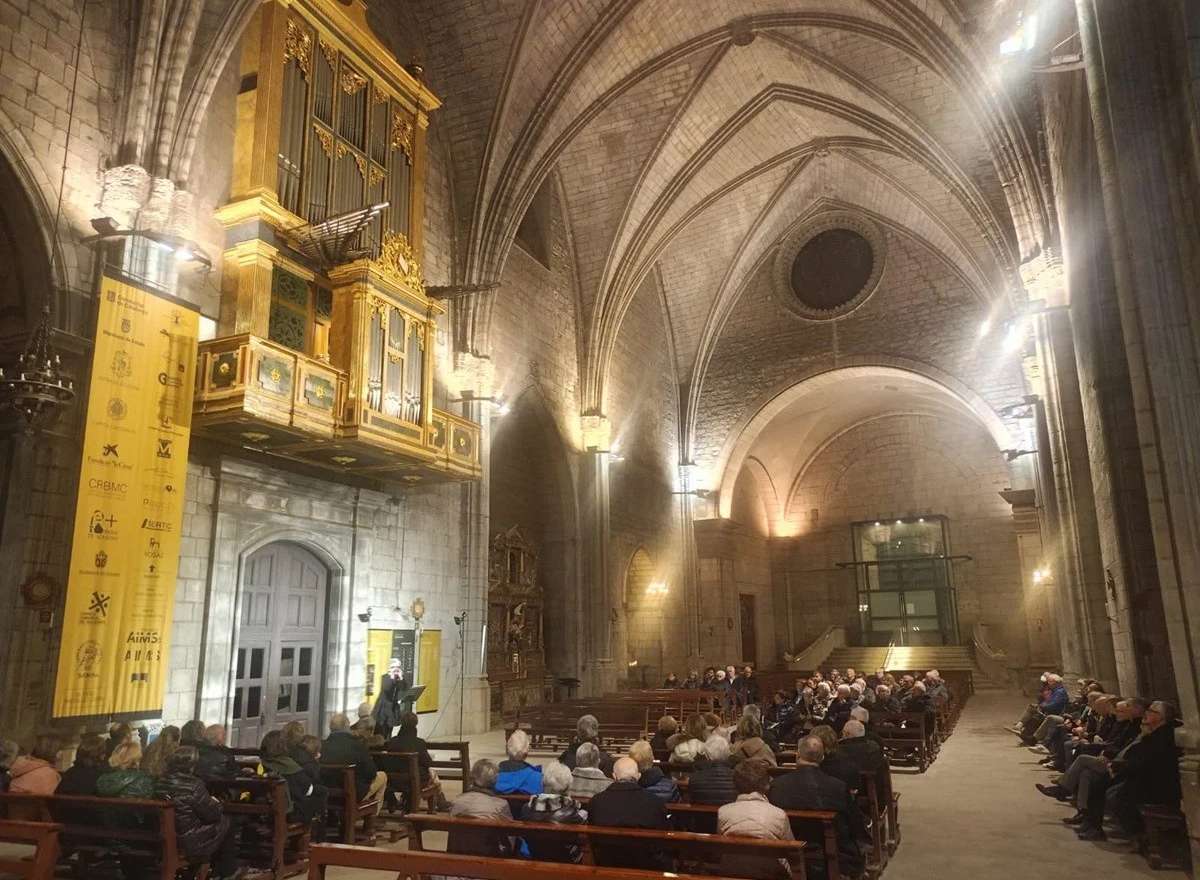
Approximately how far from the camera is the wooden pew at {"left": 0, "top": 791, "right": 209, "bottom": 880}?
16.4 feet

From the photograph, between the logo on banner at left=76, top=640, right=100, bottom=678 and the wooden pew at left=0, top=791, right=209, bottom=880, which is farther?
the logo on banner at left=76, top=640, right=100, bottom=678

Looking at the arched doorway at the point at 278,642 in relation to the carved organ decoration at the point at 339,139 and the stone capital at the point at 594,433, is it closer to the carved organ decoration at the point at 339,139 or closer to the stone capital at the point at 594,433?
the carved organ decoration at the point at 339,139

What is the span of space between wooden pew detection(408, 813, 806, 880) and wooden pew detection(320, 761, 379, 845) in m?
2.03

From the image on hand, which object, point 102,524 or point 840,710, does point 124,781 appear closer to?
point 102,524

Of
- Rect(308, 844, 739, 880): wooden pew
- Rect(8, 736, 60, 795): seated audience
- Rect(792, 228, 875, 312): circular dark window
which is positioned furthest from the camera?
Rect(792, 228, 875, 312): circular dark window

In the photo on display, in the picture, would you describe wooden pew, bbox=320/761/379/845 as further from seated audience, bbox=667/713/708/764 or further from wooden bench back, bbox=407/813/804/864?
seated audience, bbox=667/713/708/764

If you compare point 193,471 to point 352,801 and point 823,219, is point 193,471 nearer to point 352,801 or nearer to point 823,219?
point 352,801

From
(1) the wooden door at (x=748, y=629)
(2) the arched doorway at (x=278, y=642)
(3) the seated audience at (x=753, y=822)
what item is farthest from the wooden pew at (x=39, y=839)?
(1) the wooden door at (x=748, y=629)

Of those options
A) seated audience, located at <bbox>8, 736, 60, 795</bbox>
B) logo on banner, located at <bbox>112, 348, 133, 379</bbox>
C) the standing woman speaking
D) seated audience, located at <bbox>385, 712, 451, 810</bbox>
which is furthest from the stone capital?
seated audience, located at <bbox>8, 736, 60, 795</bbox>

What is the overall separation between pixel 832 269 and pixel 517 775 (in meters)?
21.3

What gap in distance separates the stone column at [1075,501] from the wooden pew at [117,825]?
36.9ft

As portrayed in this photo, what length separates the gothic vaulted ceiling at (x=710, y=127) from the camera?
1504 centimetres

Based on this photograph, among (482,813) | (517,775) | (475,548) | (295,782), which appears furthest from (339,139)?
(482,813)

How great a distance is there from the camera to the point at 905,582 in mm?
28953
